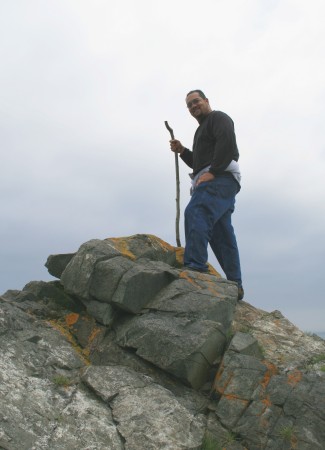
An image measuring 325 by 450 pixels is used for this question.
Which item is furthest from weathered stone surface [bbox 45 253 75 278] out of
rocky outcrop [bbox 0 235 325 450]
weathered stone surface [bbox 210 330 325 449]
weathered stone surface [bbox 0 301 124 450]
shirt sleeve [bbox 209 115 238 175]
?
weathered stone surface [bbox 210 330 325 449]

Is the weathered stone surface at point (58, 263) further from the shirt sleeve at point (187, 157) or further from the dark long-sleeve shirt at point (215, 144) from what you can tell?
the shirt sleeve at point (187, 157)

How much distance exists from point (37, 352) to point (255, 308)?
5.94m

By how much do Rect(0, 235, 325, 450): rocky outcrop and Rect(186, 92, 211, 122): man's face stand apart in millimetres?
3841

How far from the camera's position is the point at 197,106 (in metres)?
11.9

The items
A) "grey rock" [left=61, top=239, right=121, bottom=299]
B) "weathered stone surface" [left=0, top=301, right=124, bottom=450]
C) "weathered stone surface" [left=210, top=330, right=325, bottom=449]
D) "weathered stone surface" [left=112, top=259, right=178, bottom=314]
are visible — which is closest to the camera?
"weathered stone surface" [left=0, top=301, right=124, bottom=450]

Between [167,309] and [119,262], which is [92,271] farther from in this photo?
[167,309]

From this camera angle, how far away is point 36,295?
35.1 ft

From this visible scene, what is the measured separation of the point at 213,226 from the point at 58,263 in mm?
3698

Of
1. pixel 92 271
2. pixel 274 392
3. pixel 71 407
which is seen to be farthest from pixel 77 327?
pixel 274 392

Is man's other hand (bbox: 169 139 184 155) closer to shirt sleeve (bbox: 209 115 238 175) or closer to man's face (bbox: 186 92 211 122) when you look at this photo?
man's face (bbox: 186 92 211 122)

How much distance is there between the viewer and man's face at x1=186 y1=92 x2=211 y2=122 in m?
11.9

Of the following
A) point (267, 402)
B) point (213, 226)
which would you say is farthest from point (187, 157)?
point (267, 402)

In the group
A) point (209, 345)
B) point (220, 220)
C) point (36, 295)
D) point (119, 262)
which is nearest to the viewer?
point (209, 345)

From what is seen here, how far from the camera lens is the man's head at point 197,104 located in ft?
39.0
